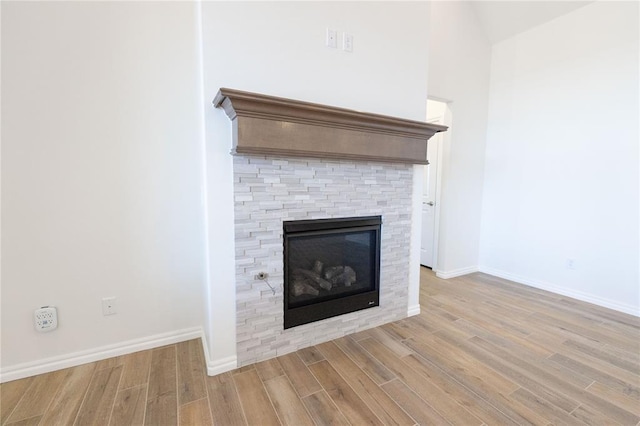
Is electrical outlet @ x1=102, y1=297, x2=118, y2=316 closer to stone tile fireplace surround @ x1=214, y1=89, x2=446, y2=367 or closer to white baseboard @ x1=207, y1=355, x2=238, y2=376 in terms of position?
white baseboard @ x1=207, y1=355, x2=238, y2=376

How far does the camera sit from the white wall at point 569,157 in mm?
2715

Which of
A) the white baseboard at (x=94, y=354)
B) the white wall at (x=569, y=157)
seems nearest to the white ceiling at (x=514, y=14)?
the white wall at (x=569, y=157)

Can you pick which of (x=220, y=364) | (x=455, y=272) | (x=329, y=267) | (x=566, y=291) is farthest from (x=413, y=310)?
(x=566, y=291)

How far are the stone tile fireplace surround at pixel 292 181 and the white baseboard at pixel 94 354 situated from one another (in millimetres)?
604

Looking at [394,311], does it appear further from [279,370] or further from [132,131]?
[132,131]

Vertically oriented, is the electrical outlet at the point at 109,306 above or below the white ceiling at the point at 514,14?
below

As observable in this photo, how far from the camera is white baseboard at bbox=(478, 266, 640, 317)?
275 cm

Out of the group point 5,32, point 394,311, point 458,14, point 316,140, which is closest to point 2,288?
point 5,32

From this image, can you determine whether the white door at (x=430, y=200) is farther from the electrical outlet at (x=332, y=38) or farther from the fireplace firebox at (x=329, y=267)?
the electrical outlet at (x=332, y=38)

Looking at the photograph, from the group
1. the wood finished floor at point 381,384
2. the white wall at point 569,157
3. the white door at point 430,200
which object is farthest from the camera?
the white door at point 430,200

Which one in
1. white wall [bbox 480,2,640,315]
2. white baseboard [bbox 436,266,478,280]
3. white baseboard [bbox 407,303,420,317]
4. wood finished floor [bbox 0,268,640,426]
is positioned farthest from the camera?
white baseboard [bbox 436,266,478,280]

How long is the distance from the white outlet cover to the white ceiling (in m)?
4.80

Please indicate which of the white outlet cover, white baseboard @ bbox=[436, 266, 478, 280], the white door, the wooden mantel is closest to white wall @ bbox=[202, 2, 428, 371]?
the wooden mantel

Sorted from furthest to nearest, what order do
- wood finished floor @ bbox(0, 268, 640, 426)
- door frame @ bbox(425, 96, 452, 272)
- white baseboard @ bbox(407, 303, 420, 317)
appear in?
1. door frame @ bbox(425, 96, 452, 272)
2. white baseboard @ bbox(407, 303, 420, 317)
3. wood finished floor @ bbox(0, 268, 640, 426)
